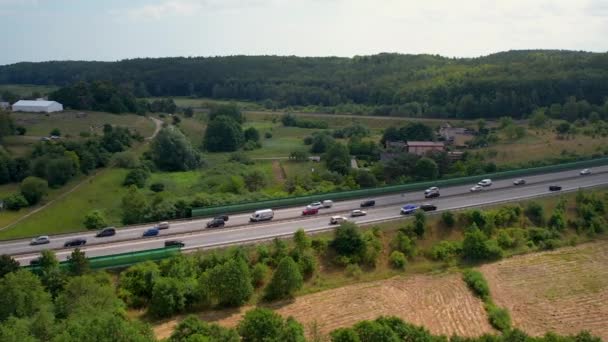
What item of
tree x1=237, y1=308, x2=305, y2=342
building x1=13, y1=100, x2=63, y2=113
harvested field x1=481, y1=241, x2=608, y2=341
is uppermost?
building x1=13, y1=100, x2=63, y2=113

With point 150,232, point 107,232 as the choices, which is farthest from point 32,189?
point 150,232

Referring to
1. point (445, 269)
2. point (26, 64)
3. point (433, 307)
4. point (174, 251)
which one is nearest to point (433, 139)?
point (445, 269)

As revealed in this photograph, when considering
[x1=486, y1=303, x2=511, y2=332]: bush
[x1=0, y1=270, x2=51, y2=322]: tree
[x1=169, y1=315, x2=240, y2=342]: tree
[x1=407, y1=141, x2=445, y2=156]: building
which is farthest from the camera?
[x1=407, y1=141, x2=445, y2=156]: building

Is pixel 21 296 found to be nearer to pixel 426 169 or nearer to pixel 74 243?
pixel 74 243

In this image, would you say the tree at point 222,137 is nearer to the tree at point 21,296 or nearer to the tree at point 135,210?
the tree at point 135,210

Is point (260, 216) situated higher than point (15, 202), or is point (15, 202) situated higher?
point (15, 202)

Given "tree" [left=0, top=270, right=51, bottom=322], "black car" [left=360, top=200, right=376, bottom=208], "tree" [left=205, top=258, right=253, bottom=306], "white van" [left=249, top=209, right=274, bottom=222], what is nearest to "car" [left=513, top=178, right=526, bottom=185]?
"black car" [left=360, top=200, right=376, bottom=208]

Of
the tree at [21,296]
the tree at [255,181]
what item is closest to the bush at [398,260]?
the tree at [255,181]

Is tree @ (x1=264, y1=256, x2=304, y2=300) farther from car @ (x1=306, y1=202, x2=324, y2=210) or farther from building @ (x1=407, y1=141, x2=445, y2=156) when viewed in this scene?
building @ (x1=407, y1=141, x2=445, y2=156)
